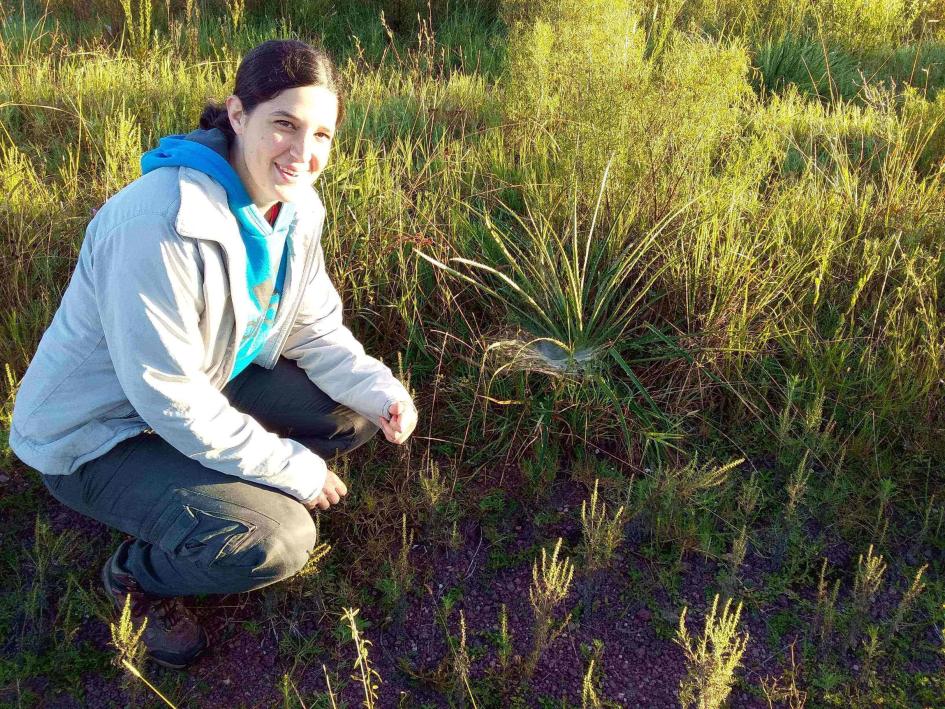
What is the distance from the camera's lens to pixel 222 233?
69.2 inches

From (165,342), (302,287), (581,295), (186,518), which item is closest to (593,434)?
(581,295)

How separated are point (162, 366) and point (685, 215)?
1961 mm

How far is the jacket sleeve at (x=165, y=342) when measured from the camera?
5.46 ft

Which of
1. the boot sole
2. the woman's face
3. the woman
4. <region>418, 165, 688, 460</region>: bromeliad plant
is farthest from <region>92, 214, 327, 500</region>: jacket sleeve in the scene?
<region>418, 165, 688, 460</region>: bromeliad plant

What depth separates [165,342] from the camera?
1710 mm

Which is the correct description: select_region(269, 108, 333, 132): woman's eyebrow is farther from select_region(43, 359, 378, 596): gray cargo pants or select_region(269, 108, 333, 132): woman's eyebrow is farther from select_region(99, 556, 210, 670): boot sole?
select_region(99, 556, 210, 670): boot sole

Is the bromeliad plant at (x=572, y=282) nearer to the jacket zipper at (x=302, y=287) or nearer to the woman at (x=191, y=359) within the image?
the jacket zipper at (x=302, y=287)

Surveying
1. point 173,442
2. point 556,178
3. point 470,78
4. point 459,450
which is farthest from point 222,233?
point 470,78

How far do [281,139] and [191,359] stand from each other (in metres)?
0.57

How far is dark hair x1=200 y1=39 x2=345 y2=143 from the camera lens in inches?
70.2

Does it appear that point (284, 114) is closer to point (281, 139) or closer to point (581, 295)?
point (281, 139)

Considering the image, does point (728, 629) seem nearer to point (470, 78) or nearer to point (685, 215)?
point (685, 215)

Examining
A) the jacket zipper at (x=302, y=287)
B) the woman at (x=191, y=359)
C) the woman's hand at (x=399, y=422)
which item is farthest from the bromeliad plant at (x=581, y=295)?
the woman at (x=191, y=359)

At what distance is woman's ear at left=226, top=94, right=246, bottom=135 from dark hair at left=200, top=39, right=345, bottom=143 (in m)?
0.01
